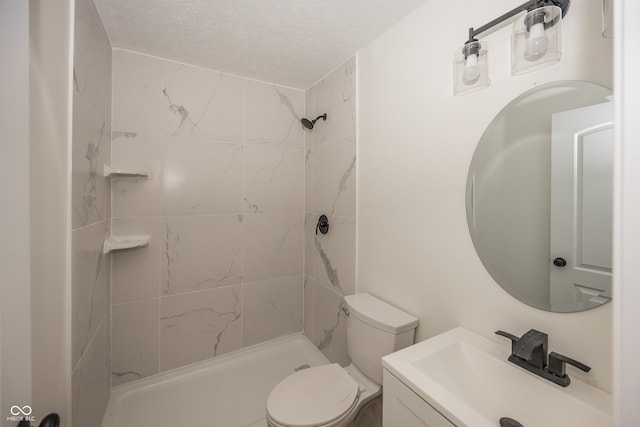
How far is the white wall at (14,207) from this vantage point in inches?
21.0

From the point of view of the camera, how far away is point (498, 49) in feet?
2.94

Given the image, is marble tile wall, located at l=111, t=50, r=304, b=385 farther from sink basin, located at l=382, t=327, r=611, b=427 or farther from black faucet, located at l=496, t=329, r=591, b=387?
black faucet, located at l=496, t=329, r=591, b=387

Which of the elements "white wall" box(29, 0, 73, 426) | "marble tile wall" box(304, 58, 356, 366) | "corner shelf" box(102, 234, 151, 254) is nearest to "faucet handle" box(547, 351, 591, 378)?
"marble tile wall" box(304, 58, 356, 366)

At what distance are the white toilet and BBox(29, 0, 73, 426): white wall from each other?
78 cm

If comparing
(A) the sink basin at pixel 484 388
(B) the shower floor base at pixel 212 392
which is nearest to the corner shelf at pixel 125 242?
(B) the shower floor base at pixel 212 392

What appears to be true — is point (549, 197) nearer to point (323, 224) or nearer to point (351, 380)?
point (351, 380)

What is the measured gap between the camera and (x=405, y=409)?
0.77 meters

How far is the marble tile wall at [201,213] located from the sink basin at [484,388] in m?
1.04

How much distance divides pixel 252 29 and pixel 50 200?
1200 millimetres

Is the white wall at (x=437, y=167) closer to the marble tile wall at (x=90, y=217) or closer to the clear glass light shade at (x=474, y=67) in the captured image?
the clear glass light shade at (x=474, y=67)

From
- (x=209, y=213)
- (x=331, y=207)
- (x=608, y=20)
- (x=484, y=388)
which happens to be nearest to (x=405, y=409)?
(x=484, y=388)

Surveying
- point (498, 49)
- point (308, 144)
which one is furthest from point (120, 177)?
point (498, 49)

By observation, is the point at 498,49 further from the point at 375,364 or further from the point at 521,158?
the point at 375,364

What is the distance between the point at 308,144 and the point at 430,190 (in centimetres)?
123
